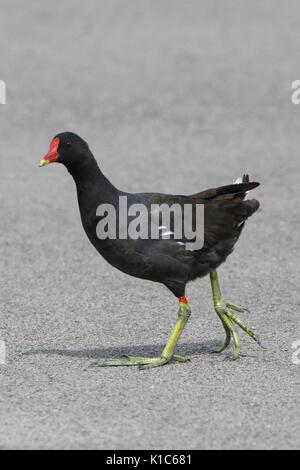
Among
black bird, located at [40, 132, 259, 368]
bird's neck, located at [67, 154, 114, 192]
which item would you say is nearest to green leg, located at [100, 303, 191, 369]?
black bird, located at [40, 132, 259, 368]

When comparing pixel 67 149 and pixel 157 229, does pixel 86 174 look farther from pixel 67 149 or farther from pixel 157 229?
pixel 157 229

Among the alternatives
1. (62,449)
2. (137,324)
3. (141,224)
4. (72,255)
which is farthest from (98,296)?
(62,449)

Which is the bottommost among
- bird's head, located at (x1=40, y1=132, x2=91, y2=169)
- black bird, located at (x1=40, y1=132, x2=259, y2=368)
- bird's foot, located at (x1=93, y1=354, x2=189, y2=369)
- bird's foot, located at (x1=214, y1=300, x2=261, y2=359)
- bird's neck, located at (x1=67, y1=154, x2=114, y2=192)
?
bird's foot, located at (x1=93, y1=354, x2=189, y2=369)

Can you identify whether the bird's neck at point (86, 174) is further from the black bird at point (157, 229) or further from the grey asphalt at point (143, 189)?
the grey asphalt at point (143, 189)

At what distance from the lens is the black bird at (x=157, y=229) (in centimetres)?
561

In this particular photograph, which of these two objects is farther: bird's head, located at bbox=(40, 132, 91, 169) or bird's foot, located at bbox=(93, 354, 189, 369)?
bird's foot, located at bbox=(93, 354, 189, 369)

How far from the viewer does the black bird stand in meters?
5.61

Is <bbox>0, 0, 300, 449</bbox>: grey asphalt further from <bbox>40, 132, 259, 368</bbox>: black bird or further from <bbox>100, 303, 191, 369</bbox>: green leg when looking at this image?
<bbox>40, 132, 259, 368</bbox>: black bird

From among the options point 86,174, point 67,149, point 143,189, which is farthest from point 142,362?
point 143,189

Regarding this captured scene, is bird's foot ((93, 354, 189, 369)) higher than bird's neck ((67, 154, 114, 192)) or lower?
lower

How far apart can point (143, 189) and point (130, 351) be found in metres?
4.92

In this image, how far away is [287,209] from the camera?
10312mm

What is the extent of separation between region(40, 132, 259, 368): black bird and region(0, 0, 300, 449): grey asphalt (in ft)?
1.67

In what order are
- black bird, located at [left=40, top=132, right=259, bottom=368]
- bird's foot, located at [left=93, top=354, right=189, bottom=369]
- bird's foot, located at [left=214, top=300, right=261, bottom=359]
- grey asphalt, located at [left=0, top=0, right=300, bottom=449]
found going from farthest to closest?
bird's foot, located at [left=214, top=300, right=261, bottom=359] < bird's foot, located at [left=93, top=354, right=189, bottom=369] < black bird, located at [left=40, top=132, right=259, bottom=368] < grey asphalt, located at [left=0, top=0, right=300, bottom=449]
